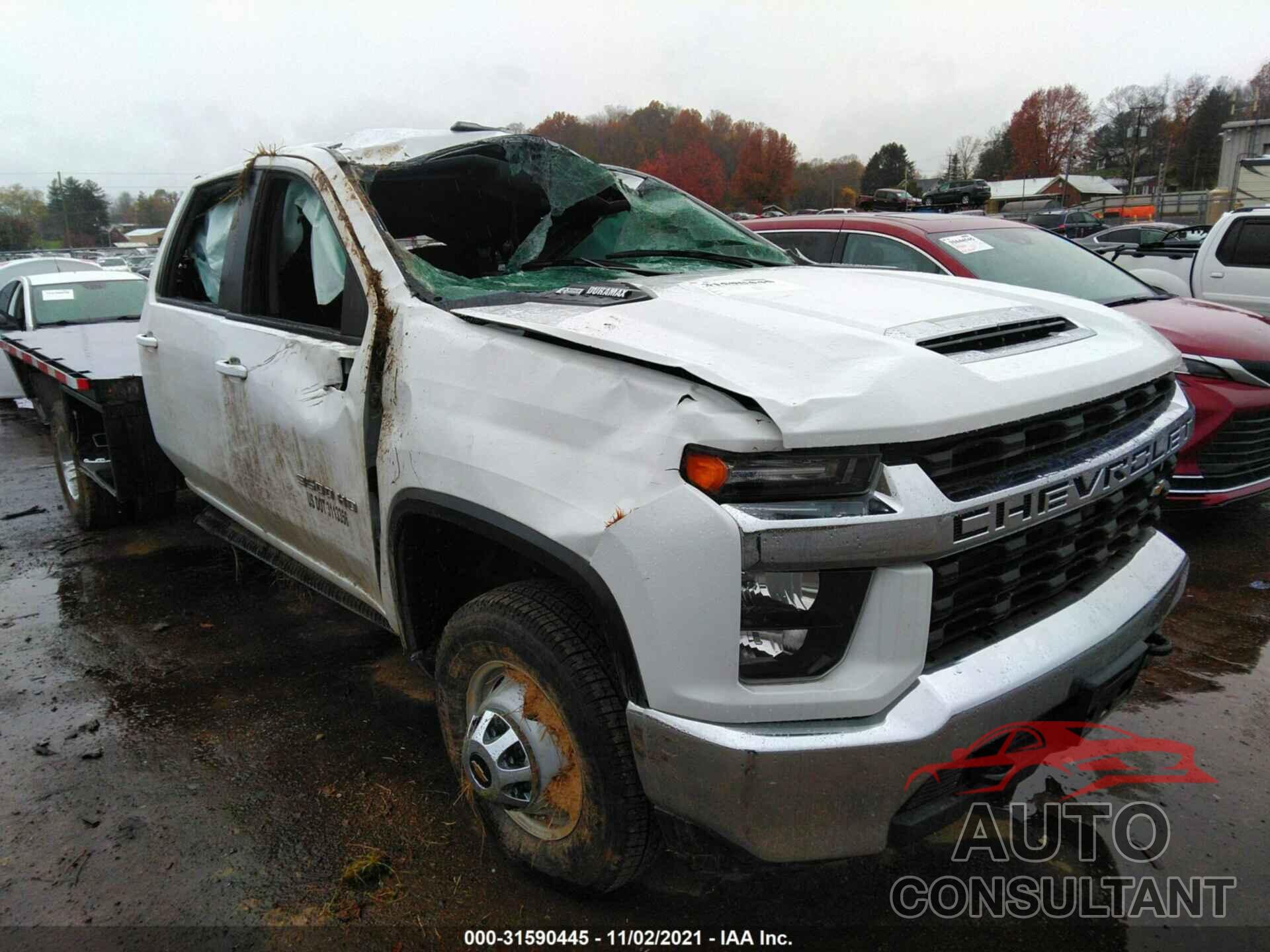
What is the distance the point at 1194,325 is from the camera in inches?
196

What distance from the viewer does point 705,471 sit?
1.75 m

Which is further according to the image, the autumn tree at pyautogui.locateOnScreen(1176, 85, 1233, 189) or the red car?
the autumn tree at pyautogui.locateOnScreen(1176, 85, 1233, 189)

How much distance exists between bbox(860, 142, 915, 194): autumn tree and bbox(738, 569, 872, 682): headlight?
2718 inches

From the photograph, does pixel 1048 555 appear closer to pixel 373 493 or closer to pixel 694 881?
pixel 694 881

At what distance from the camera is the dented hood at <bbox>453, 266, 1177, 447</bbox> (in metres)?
1.75

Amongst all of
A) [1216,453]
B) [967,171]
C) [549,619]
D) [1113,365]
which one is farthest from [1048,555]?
[967,171]

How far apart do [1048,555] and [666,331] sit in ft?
3.40

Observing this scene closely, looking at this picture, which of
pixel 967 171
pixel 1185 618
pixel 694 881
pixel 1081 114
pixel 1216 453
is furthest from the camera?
pixel 1081 114

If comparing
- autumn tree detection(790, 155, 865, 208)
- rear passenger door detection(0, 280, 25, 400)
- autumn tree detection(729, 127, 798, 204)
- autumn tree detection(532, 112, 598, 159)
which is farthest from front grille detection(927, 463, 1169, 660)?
autumn tree detection(790, 155, 865, 208)

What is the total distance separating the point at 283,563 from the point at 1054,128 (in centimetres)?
11242

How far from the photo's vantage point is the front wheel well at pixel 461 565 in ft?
6.22

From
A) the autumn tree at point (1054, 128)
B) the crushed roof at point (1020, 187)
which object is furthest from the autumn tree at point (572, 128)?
the autumn tree at point (1054, 128)

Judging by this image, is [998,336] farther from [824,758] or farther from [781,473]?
[824,758]
